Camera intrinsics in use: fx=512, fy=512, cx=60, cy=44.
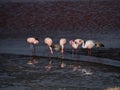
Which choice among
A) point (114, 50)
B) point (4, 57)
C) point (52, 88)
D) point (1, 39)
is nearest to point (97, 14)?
point (1, 39)

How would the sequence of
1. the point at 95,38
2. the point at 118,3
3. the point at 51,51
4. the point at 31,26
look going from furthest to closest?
the point at 118,3
the point at 31,26
the point at 95,38
the point at 51,51

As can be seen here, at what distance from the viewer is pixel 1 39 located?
27453 mm

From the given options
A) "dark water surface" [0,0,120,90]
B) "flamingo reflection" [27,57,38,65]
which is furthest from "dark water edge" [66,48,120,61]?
"flamingo reflection" [27,57,38,65]

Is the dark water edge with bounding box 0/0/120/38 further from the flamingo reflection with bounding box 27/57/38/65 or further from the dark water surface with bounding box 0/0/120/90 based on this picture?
Answer: the flamingo reflection with bounding box 27/57/38/65

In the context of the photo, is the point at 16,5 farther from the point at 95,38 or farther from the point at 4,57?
the point at 4,57

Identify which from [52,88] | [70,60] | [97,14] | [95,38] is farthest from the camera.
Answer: [97,14]

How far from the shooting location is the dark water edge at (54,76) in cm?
1489

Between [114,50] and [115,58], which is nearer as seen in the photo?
[115,58]

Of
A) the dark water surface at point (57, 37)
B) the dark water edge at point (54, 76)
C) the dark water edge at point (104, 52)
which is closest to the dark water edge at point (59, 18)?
the dark water surface at point (57, 37)

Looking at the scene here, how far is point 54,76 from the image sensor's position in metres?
16.6

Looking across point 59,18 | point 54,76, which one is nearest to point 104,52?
point 54,76

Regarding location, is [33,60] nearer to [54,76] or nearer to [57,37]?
[54,76]

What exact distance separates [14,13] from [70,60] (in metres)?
15.2

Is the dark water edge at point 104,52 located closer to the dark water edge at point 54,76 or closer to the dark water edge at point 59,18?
the dark water edge at point 54,76
